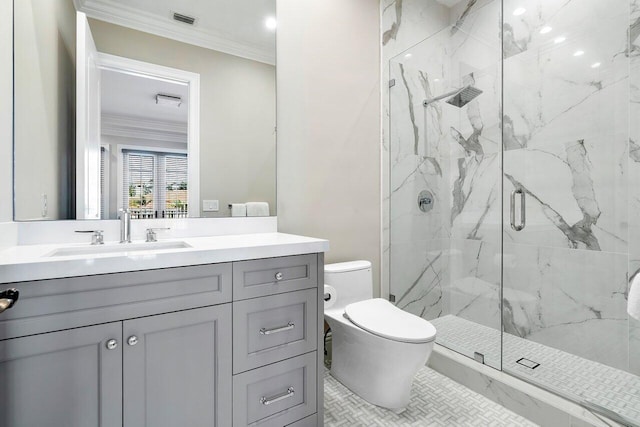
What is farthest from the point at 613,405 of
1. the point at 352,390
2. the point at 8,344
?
the point at 8,344

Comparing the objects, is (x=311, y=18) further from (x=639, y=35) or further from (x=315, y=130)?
(x=639, y=35)

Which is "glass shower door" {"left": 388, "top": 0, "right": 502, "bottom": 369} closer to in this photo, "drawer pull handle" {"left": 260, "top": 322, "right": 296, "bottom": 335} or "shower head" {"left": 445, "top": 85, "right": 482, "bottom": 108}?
"shower head" {"left": 445, "top": 85, "right": 482, "bottom": 108}

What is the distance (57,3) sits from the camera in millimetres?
1420

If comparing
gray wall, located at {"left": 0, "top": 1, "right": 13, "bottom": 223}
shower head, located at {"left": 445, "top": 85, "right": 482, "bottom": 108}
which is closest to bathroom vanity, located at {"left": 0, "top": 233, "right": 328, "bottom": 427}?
gray wall, located at {"left": 0, "top": 1, "right": 13, "bottom": 223}

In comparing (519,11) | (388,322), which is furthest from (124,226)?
(519,11)

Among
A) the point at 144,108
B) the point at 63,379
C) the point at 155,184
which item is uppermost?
the point at 144,108

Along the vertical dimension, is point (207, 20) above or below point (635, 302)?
above

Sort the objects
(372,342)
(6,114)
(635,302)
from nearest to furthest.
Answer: (635,302) < (6,114) < (372,342)

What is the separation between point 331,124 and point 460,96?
108 centimetres

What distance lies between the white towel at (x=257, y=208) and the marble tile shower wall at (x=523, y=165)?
2.98ft

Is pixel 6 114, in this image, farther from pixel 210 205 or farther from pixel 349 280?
pixel 349 280

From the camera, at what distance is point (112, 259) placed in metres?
0.98

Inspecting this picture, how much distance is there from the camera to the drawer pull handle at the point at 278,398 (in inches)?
49.8

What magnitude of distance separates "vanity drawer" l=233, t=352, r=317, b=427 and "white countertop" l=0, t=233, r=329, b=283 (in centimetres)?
45
